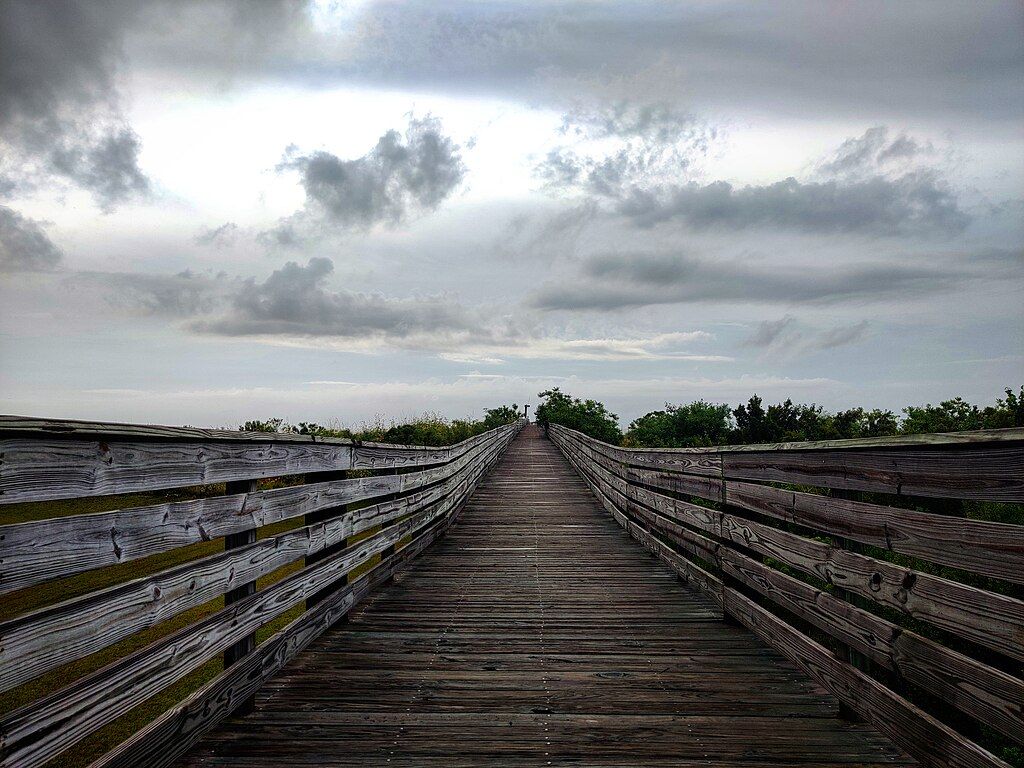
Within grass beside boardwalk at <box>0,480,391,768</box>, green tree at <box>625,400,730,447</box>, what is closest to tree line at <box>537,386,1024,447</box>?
green tree at <box>625,400,730,447</box>

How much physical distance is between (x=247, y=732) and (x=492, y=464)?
17.5 m

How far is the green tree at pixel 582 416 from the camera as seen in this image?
149 feet

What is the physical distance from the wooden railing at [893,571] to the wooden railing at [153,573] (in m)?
3.14

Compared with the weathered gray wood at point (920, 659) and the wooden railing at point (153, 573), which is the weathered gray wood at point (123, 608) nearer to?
the wooden railing at point (153, 573)

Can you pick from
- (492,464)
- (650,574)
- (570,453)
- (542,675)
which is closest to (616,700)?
(542,675)

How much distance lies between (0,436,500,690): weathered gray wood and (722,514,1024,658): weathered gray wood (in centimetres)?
321

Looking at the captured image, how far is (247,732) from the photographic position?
3.49 meters

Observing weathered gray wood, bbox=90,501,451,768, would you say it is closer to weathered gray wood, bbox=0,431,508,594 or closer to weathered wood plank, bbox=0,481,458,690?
weathered wood plank, bbox=0,481,458,690

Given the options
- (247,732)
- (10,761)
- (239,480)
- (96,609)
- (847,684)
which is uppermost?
(239,480)

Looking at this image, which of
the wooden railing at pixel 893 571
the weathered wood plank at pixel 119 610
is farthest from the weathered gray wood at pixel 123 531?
the wooden railing at pixel 893 571

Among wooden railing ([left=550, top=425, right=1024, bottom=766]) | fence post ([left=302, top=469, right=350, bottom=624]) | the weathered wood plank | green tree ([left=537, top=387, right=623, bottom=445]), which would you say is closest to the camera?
the weathered wood plank

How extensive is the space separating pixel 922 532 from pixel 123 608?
3.42m

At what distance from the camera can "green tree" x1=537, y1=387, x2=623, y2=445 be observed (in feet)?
149

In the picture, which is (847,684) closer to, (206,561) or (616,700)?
(616,700)
